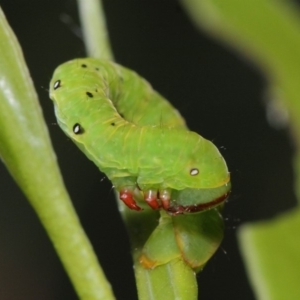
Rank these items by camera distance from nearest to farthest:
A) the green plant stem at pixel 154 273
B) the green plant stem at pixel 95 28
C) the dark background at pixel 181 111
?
1. the green plant stem at pixel 154 273
2. the green plant stem at pixel 95 28
3. the dark background at pixel 181 111

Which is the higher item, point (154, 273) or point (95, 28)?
point (95, 28)

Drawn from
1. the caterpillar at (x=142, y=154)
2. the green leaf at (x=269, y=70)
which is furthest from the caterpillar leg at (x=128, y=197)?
the green leaf at (x=269, y=70)

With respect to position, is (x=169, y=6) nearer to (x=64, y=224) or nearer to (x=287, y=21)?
(x=287, y=21)

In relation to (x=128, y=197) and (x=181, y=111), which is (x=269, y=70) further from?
(x=181, y=111)

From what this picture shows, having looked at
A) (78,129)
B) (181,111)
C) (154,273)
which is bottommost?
(181,111)

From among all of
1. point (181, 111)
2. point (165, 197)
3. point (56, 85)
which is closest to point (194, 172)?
point (165, 197)

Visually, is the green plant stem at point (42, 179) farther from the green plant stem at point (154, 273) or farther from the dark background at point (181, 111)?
the dark background at point (181, 111)
